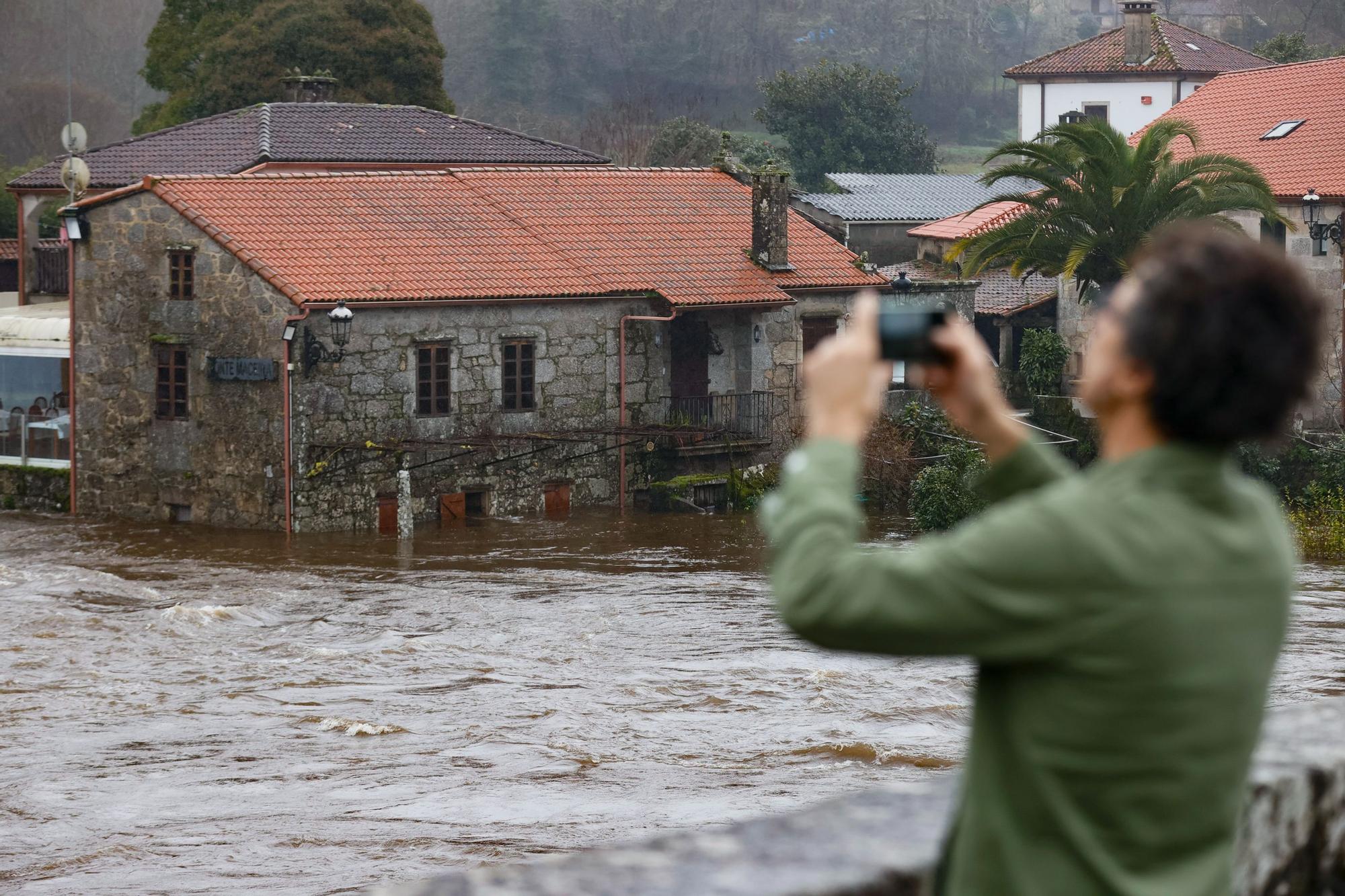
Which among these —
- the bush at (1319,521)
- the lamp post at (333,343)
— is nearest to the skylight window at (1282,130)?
the bush at (1319,521)

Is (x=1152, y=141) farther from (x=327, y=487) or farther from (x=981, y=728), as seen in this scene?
(x=981, y=728)

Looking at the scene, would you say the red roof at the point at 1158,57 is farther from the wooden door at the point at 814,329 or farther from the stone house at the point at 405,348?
the stone house at the point at 405,348

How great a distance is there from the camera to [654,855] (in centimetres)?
236

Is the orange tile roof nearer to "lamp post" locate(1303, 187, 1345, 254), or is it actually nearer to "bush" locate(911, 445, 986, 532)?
"lamp post" locate(1303, 187, 1345, 254)

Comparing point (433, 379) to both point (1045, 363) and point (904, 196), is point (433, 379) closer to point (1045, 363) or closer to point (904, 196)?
point (1045, 363)

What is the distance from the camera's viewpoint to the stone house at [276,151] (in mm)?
32906

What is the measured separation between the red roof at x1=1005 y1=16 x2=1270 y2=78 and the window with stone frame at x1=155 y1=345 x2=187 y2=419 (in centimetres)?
3438

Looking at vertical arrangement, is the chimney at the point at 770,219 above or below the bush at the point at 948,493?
above

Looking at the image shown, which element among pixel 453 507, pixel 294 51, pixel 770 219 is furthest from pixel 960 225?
pixel 453 507

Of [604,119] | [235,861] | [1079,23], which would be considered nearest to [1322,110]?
[235,861]

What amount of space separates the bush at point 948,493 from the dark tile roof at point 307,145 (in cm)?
1399

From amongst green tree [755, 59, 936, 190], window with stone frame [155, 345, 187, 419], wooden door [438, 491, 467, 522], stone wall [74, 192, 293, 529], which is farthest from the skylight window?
green tree [755, 59, 936, 190]

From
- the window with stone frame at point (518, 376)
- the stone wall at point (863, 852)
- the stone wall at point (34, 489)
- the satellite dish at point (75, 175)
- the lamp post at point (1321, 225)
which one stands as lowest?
the stone wall at point (34, 489)

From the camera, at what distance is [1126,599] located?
1978 millimetres
